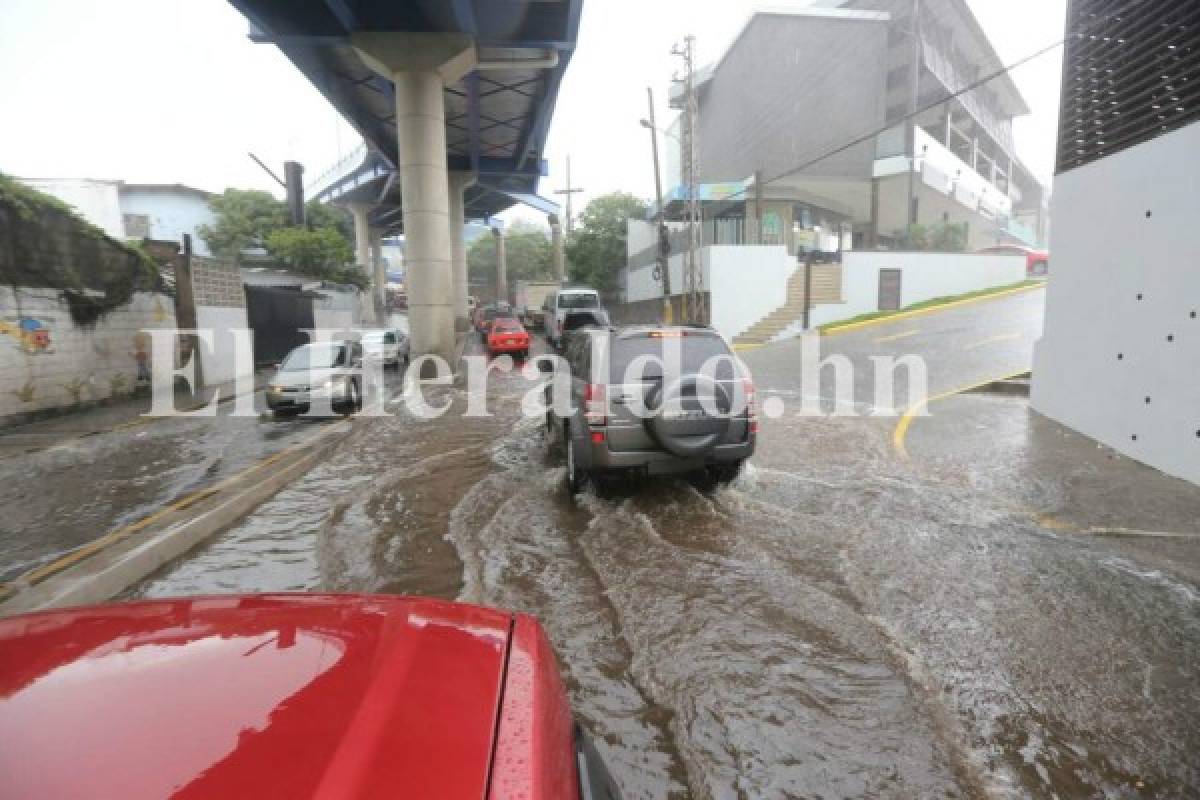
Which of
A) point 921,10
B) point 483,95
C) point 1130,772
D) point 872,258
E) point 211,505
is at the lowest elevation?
point 1130,772

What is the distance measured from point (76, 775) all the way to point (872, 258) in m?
26.5

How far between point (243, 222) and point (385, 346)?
26229 mm

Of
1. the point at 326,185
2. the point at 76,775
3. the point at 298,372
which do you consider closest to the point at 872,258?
the point at 298,372

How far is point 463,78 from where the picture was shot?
25406 millimetres

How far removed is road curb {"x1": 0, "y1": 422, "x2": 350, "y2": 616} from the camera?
423 cm

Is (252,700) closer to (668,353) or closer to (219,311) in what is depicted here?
(668,353)

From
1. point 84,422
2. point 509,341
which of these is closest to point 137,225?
point 509,341

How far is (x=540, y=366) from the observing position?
755 inches

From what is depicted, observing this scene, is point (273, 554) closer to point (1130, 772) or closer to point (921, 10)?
point (1130, 772)

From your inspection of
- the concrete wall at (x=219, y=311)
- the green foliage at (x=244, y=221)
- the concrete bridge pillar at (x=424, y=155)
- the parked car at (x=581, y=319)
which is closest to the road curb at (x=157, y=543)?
the concrete wall at (x=219, y=311)

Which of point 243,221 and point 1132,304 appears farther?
point 243,221

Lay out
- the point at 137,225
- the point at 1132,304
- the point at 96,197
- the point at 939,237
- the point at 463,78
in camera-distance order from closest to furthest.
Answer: the point at 1132,304 < the point at 463,78 < the point at 939,237 < the point at 96,197 < the point at 137,225

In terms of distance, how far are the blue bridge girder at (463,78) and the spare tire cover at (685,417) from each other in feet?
53.7

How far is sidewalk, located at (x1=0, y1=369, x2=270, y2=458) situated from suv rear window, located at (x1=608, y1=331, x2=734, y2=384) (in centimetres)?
925
